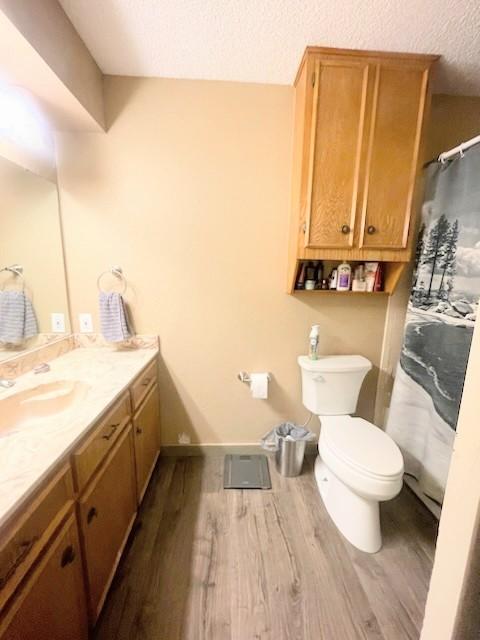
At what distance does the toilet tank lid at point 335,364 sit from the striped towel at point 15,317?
63.8 inches

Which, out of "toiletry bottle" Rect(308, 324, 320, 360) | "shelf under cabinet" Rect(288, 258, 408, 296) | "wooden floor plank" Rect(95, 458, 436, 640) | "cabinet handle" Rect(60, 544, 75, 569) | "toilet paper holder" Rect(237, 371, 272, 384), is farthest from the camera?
"toilet paper holder" Rect(237, 371, 272, 384)

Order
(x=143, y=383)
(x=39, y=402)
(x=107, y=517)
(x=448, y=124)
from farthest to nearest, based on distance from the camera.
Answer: (x=448, y=124)
(x=143, y=383)
(x=39, y=402)
(x=107, y=517)

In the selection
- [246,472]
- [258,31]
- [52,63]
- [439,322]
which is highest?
[258,31]

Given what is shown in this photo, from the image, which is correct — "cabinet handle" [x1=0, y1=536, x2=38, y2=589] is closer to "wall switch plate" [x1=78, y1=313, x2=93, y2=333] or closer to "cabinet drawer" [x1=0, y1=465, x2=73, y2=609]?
"cabinet drawer" [x1=0, y1=465, x2=73, y2=609]

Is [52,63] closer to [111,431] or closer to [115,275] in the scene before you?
[115,275]

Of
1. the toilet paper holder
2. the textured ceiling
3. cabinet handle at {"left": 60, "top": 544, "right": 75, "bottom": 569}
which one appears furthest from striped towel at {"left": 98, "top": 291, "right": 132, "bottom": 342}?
the textured ceiling

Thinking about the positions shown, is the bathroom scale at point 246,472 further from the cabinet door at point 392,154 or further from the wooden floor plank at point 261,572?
the cabinet door at point 392,154

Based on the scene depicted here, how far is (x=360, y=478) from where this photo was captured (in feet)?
4.17

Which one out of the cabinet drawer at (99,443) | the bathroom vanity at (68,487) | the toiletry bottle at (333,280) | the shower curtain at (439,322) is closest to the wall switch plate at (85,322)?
the bathroom vanity at (68,487)

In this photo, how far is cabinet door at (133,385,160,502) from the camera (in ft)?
4.72

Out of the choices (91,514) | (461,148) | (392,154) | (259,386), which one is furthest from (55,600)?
(461,148)

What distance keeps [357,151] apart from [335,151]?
0.38ft

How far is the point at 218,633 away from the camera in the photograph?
39.8 inches

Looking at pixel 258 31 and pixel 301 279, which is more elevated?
pixel 258 31
